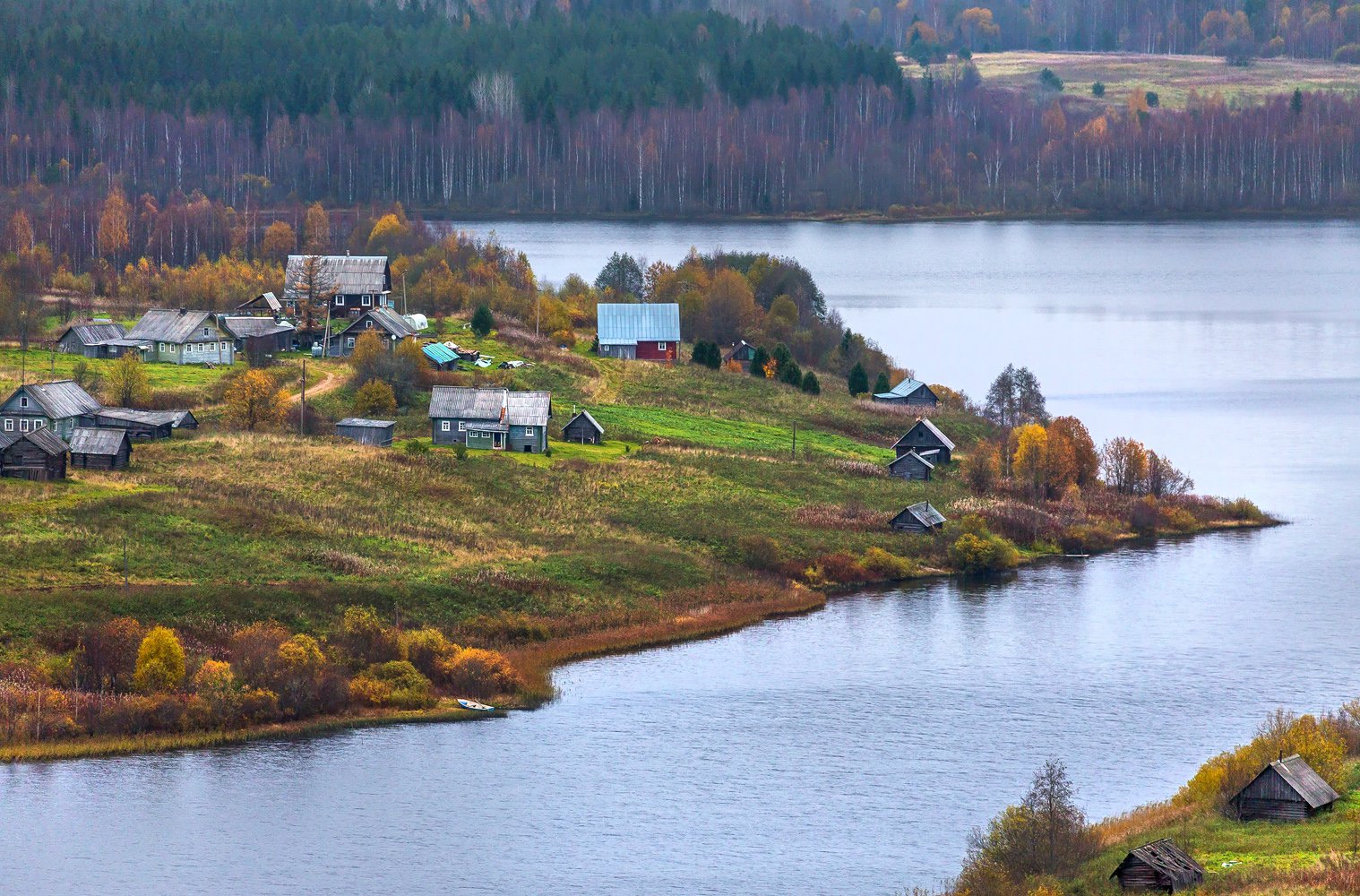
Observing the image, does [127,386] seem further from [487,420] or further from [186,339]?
[487,420]

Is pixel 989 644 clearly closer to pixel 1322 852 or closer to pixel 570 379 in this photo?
pixel 1322 852

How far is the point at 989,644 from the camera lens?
2469 inches

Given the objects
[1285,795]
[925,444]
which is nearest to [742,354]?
[925,444]

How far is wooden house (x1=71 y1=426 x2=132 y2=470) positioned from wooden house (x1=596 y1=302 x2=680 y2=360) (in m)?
36.3

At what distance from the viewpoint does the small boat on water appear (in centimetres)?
5459

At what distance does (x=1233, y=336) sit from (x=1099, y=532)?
2613 inches

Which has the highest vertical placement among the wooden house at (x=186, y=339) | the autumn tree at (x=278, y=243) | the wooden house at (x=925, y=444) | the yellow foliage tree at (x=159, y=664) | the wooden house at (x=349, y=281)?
the autumn tree at (x=278, y=243)

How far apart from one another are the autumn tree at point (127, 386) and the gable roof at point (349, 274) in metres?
21.3

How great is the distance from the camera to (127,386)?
7906cm

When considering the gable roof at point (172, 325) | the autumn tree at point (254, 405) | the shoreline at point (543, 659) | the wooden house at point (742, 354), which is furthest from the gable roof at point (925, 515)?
the gable roof at point (172, 325)

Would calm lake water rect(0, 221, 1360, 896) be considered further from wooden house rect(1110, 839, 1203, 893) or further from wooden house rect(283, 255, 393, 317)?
wooden house rect(283, 255, 393, 317)

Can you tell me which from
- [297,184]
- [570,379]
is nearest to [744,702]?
[570,379]

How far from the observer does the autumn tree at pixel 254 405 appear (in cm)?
7800

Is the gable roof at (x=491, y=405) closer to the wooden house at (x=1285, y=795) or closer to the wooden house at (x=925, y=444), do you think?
the wooden house at (x=925, y=444)
